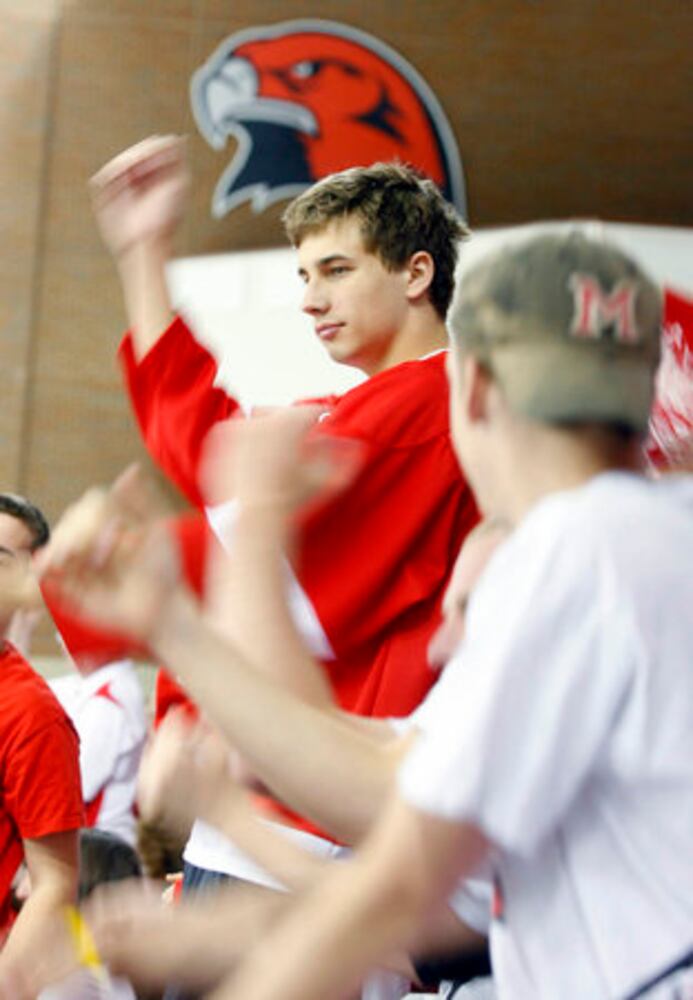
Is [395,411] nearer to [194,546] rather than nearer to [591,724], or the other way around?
[194,546]

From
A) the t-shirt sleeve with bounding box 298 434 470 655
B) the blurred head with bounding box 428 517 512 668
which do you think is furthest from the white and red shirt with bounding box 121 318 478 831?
the blurred head with bounding box 428 517 512 668

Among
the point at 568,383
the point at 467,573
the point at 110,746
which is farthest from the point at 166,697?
the point at 110,746

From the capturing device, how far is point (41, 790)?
3221mm

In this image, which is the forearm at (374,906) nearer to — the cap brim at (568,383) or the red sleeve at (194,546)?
the cap brim at (568,383)

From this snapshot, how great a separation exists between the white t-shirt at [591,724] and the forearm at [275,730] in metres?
0.15

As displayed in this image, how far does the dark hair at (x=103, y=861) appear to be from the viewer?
397 centimetres

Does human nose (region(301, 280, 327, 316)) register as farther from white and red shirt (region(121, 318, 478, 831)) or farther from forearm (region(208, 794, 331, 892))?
forearm (region(208, 794, 331, 892))

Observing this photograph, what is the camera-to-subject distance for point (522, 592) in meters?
1.22

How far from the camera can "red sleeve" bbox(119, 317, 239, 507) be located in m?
2.45

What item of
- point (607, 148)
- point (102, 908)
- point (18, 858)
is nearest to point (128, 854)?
point (18, 858)

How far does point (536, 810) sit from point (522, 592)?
0.16 m

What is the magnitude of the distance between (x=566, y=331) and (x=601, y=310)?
0.13 ft

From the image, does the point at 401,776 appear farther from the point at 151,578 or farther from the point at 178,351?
the point at 178,351

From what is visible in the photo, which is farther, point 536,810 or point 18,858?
point 18,858
